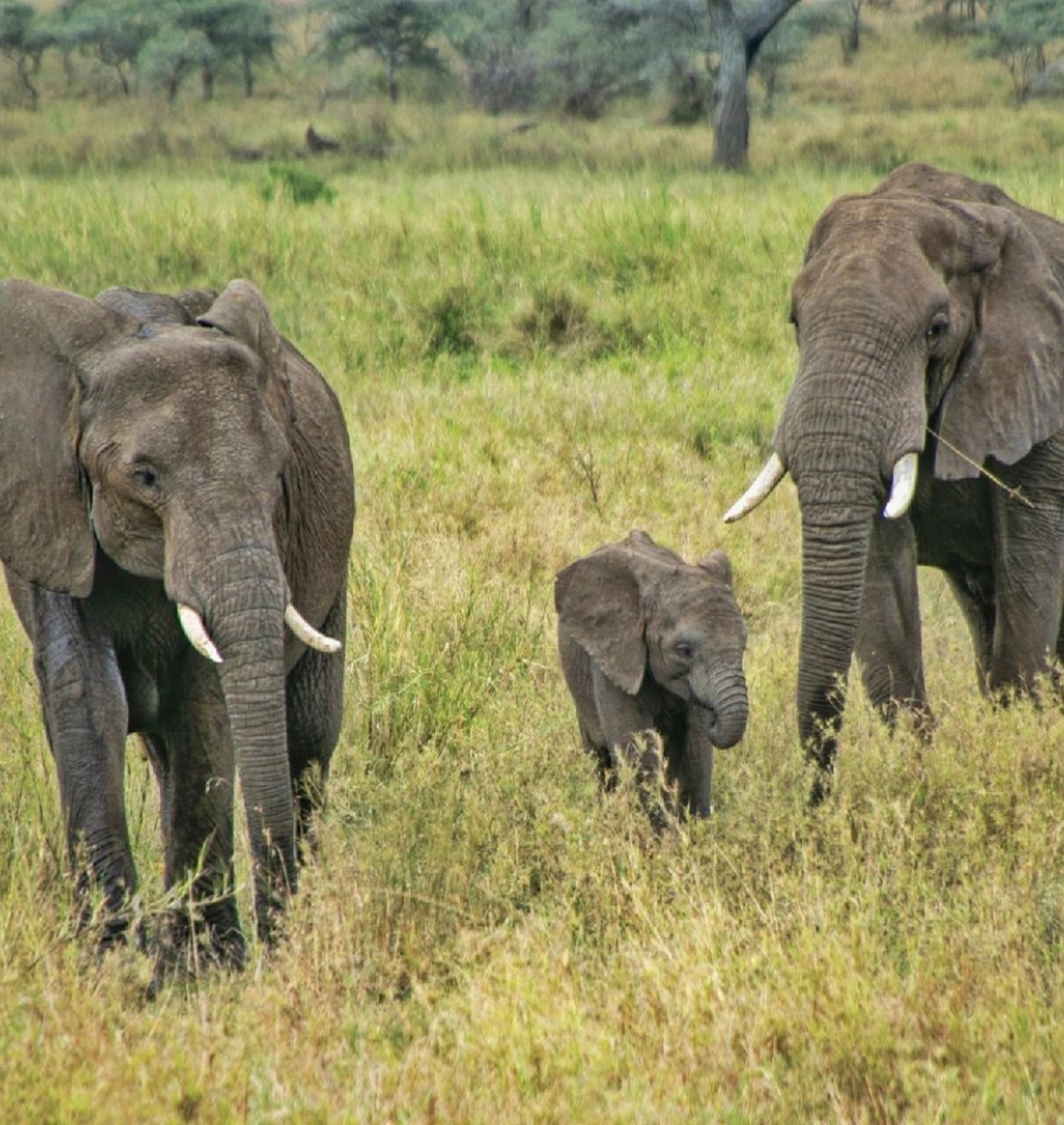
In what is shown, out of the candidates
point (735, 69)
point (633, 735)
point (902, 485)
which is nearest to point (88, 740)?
point (633, 735)

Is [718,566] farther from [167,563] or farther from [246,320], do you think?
[167,563]

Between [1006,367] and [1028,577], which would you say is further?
[1028,577]

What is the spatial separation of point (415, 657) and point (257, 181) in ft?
39.9

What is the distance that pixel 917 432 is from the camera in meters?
5.20

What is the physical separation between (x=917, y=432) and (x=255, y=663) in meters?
2.08

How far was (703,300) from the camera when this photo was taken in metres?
12.6

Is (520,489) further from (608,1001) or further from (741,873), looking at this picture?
(608,1001)

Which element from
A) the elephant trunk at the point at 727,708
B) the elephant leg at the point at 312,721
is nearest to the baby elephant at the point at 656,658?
the elephant trunk at the point at 727,708

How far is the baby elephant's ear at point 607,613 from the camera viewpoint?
5.42 m

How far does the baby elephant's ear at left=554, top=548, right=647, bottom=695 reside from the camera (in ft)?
17.8

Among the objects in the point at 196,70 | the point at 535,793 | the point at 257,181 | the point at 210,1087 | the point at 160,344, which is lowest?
the point at 196,70

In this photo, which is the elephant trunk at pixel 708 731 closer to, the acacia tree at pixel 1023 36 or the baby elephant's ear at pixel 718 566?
the baby elephant's ear at pixel 718 566

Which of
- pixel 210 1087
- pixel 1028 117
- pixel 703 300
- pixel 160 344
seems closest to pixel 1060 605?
pixel 160 344

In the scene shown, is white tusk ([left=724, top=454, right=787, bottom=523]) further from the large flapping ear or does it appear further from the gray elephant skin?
the large flapping ear
